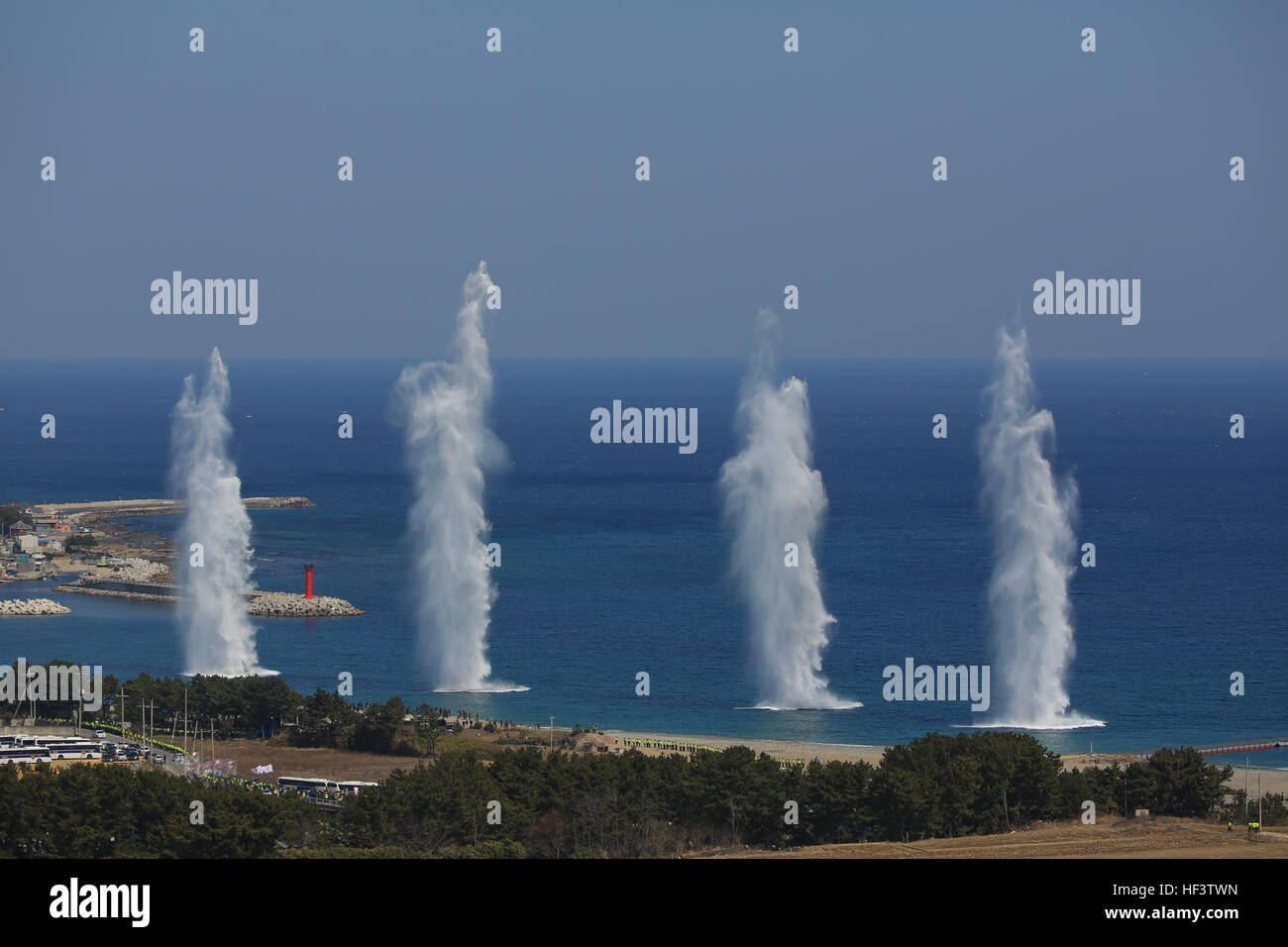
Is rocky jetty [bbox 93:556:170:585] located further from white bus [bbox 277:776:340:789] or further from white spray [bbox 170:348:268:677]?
white bus [bbox 277:776:340:789]

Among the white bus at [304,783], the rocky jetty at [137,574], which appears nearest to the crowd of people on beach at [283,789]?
the white bus at [304,783]

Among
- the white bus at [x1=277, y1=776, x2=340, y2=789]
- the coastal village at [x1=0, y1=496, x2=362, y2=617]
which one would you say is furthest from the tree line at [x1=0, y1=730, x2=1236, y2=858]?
the coastal village at [x1=0, y1=496, x2=362, y2=617]

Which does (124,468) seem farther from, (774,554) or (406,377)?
(774,554)

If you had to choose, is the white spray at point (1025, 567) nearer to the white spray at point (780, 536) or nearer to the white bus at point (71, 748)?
the white spray at point (780, 536)

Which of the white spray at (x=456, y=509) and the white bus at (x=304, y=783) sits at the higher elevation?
the white spray at (x=456, y=509)

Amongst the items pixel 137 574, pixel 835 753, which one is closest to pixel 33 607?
pixel 137 574

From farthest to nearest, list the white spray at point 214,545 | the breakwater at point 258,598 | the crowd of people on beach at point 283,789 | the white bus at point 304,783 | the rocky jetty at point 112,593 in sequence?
the rocky jetty at point 112,593 → the breakwater at point 258,598 → the white spray at point 214,545 → the white bus at point 304,783 → the crowd of people on beach at point 283,789

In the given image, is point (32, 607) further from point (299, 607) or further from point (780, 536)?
point (780, 536)
